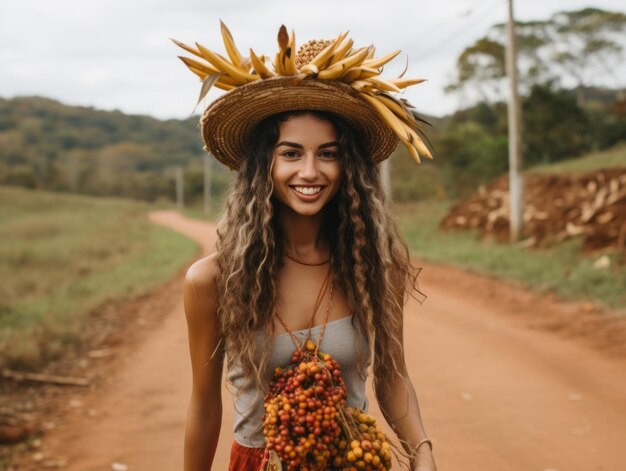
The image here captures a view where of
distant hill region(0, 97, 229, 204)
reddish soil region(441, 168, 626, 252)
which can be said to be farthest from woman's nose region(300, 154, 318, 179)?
distant hill region(0, 97, 229, 204)

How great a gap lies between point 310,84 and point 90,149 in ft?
304

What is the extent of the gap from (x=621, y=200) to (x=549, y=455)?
8597 mm

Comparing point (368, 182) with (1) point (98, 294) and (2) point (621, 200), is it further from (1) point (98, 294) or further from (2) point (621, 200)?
(2) point (621, 200)

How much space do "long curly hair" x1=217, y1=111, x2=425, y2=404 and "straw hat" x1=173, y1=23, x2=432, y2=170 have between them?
0.29ft

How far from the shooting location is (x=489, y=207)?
15.6 meters

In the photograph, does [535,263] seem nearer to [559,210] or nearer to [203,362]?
[559,210]

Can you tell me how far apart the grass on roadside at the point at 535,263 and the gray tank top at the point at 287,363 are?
3.97 metres

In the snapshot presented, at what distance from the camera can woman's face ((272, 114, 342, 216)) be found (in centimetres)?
201

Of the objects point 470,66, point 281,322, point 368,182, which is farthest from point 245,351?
point 470,66

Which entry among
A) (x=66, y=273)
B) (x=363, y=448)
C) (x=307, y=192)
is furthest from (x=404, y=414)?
(x=66, y=273)

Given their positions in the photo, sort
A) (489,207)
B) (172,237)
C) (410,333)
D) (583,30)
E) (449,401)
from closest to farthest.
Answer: (449,401), (410,333), (489,207), (172,237), (583,30)

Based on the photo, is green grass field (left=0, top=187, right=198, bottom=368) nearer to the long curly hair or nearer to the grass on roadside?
the grass on roadside

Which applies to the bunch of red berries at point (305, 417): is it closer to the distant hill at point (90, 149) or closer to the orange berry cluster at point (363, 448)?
the orange berry cluster at point (363, 448)

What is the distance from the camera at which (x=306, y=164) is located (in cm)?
201
